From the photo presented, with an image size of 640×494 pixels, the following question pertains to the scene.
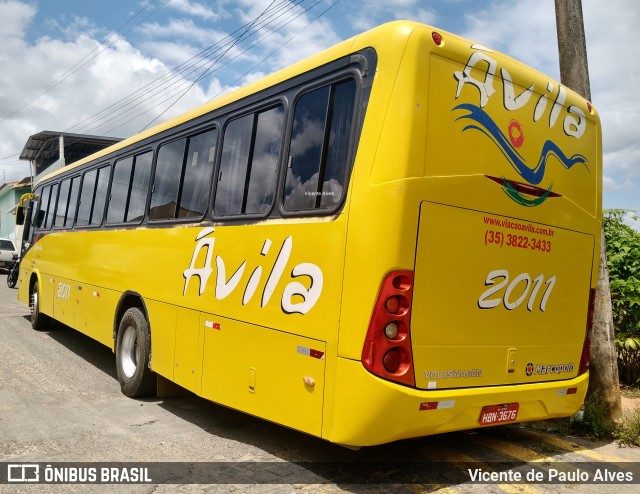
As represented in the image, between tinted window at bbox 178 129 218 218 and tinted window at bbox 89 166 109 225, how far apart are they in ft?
9.55

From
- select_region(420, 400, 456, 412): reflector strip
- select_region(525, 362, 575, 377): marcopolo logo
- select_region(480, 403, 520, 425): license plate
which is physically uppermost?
select_region(525, 362, 575, 377): marcopolo logo

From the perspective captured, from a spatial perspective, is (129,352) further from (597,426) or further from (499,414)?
(597,426)

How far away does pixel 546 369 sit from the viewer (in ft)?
15.2

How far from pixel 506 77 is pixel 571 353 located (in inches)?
92.0

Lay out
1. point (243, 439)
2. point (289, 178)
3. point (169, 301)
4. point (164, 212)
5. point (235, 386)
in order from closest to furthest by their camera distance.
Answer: point (289, 178) < point (235, 386) < point (243, 439) < point (169, 301) < point (164, 212)

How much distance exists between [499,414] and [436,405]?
2.42 feet

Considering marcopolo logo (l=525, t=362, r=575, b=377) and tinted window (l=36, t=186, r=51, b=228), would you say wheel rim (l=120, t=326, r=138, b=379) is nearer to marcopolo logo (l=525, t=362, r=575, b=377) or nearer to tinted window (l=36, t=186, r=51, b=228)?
marcopolo logo (l=525, t=362, r=575, b=377)

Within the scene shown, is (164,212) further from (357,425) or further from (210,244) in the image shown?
(357,425)

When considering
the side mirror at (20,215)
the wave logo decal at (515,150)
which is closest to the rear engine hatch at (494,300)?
the wave logo decal at (515,150)

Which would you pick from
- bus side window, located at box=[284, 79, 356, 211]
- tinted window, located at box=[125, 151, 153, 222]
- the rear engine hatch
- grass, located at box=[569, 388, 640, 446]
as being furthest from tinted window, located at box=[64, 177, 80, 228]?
grass, located at box=[569, 388, 640, 446]

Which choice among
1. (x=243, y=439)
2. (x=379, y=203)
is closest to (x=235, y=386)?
(x=243, y=439)

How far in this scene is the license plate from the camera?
4166 mm

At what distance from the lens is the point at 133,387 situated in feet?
21.8

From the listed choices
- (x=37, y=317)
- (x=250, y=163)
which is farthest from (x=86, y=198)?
(x=250, y=163)
